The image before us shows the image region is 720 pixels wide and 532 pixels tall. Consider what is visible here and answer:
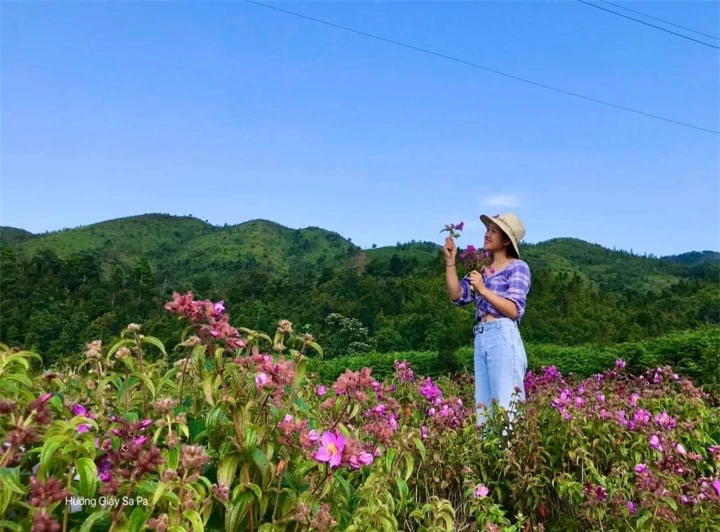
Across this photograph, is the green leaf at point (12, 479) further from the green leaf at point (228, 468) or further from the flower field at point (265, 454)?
the green leaf at point (228, 468)

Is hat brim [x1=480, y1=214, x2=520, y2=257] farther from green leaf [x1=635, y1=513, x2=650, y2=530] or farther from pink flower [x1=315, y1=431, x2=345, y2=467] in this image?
pink flower [x1=315, y1=431, x2=345, y2=467]

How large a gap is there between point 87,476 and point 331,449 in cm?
52

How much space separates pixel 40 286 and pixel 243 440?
74.2 ft

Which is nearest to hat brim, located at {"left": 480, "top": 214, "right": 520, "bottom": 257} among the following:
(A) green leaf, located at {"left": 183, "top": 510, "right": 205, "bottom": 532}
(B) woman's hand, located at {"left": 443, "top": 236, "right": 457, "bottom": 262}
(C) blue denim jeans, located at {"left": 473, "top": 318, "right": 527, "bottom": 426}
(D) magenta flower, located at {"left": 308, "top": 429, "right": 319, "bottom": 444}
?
(B) woman's hand, located at {"left": 443, "top": 236, "right": 457, "bottom": 262}

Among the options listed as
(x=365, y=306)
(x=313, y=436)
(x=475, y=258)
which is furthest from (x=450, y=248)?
(x=365, y=306)

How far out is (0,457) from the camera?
120 centimetres

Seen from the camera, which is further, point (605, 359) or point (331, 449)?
point (605, 359)

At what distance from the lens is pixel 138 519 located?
117 centimetres

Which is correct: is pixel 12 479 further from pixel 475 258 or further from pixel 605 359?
pixel 605 359

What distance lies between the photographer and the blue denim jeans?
3.36 meters

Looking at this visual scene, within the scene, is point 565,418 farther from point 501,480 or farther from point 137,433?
point 137,433

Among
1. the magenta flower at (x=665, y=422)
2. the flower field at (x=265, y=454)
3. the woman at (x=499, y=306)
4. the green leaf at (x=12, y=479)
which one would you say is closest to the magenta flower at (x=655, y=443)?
the flower field at (x=265, y=454)

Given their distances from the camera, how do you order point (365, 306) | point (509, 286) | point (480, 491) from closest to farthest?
point (480, 491)
point (509, 286)
point (365, 306)

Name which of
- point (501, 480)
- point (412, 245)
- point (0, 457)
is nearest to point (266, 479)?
point (0, 457)
